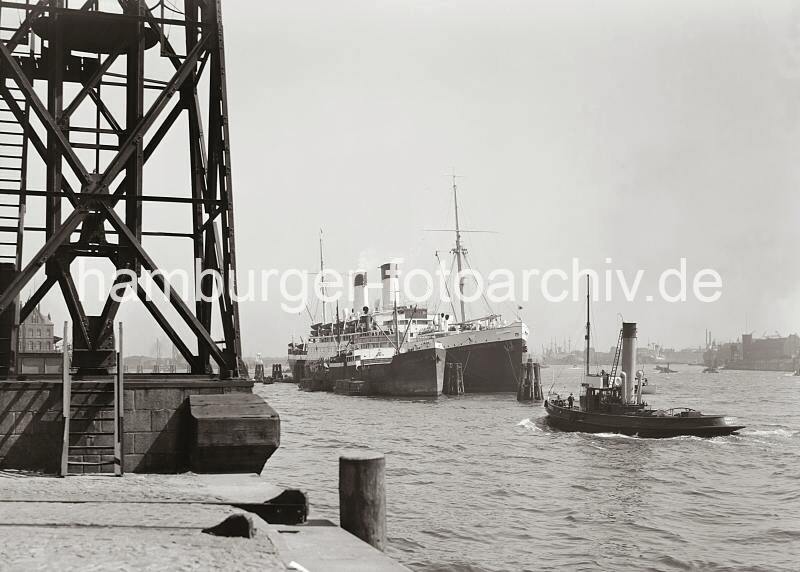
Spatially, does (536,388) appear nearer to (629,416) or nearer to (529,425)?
(529,425)

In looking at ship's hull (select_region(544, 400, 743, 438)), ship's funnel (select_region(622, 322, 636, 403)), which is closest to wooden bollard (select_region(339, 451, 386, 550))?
ship's funnel (select_region(622, 322, 636, 403))

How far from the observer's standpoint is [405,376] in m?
81.2

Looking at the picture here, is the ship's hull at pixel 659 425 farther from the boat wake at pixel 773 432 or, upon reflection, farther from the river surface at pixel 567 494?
the boat wake at pixel 773 432

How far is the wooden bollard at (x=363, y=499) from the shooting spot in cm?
770

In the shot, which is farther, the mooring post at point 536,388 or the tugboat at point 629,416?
the mooring post at point 536,388

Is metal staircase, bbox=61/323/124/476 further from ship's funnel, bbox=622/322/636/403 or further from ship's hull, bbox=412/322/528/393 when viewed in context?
ship's hull, bbox=412/322/528/393

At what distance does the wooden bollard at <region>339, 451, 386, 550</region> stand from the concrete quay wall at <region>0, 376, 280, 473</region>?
150 cm

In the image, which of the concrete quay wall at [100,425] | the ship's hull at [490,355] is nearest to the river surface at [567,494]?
the concrete quay wall at [100,425]

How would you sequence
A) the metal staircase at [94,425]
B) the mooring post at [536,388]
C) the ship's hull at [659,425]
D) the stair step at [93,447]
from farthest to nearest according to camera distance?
the mooring post at [536,388] → the ship's hull at [659,425] → the stair step at [93,447] → the metal staircase at [94,425]

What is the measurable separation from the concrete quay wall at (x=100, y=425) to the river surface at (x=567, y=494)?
25.2ft

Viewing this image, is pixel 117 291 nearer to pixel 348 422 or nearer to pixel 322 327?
pixel 348 422

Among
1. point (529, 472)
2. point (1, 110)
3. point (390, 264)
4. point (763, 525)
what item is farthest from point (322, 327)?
point (1, 110)

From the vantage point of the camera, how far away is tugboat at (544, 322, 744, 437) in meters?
38.2

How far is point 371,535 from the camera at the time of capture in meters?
7.74
